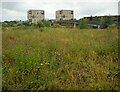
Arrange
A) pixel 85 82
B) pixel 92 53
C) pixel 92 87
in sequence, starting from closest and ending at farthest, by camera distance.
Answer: pixel 92 87 < pixel 85 82 < pixel 92 53

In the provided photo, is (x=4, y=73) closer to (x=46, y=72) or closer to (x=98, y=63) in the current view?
(x=46, y=72)

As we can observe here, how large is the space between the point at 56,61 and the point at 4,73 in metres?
1.17

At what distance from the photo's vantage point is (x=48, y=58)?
15.0 ft

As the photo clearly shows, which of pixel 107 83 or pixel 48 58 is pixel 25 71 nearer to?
pixel 48 58

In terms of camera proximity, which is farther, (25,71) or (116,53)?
(116,53)

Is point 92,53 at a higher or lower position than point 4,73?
higher

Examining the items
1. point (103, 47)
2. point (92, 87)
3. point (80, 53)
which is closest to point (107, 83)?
point (92, 87)

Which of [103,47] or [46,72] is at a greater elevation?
[103,47]

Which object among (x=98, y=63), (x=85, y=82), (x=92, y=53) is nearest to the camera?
(x=85, y=82)

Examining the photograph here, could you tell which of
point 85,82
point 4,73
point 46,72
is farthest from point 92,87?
point 4,73

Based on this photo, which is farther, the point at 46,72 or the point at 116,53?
the point at 116,53

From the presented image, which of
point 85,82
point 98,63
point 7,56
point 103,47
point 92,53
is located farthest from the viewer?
point 103,47

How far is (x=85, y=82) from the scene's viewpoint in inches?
140

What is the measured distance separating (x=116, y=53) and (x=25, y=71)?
233 cm
